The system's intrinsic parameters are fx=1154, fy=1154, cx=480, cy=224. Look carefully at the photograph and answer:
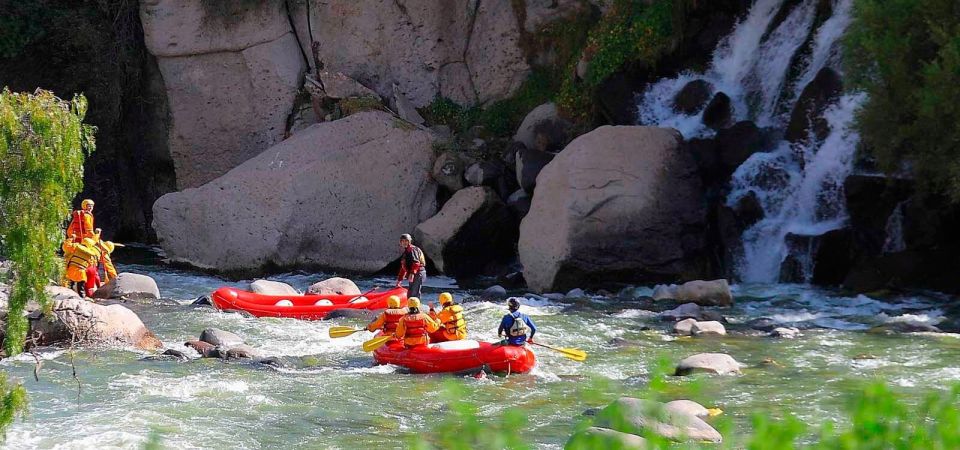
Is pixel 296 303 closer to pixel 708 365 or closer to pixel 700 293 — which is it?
pixel 700 293

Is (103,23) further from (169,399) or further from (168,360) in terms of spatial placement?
(169,399)

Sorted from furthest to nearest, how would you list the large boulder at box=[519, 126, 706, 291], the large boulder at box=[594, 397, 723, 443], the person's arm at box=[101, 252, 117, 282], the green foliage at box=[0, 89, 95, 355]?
the large boulder at box=[519, 126, 706, 291] → the person's arm at box=[101, 252, 117, 282] → the large boulder at box=[594, 397, 723, 443] → the green foliage at box=[0, 89, 95, 355]

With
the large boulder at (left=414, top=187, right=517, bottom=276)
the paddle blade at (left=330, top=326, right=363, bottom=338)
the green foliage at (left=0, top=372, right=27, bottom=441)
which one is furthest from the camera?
the large boulder at (left=414, top=187, right=517, bottom=276)

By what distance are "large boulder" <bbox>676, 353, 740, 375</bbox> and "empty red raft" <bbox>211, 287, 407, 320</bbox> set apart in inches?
167

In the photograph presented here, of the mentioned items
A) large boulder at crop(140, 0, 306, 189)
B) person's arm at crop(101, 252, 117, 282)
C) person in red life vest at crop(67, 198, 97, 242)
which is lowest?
person's arm at crop(101, 252, 117, 282)

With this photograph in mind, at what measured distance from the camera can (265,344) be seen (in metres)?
11.8

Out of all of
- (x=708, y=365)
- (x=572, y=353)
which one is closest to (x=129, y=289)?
(x=572, y=353)

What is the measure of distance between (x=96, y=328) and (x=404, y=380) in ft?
10.7

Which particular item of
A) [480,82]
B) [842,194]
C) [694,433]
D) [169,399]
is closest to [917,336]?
→ [842,194]

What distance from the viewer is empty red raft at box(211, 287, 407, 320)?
44.0ft

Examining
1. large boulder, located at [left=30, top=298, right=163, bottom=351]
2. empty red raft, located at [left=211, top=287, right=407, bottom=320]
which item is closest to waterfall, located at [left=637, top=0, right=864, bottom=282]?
empty red raft, located at [left=211, top=287, right=407, bottom=320]

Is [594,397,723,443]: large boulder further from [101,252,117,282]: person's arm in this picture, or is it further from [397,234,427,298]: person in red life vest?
[101,252,117,282]: person's arm

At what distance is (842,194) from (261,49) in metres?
11.3

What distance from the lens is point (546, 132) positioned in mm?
19016
